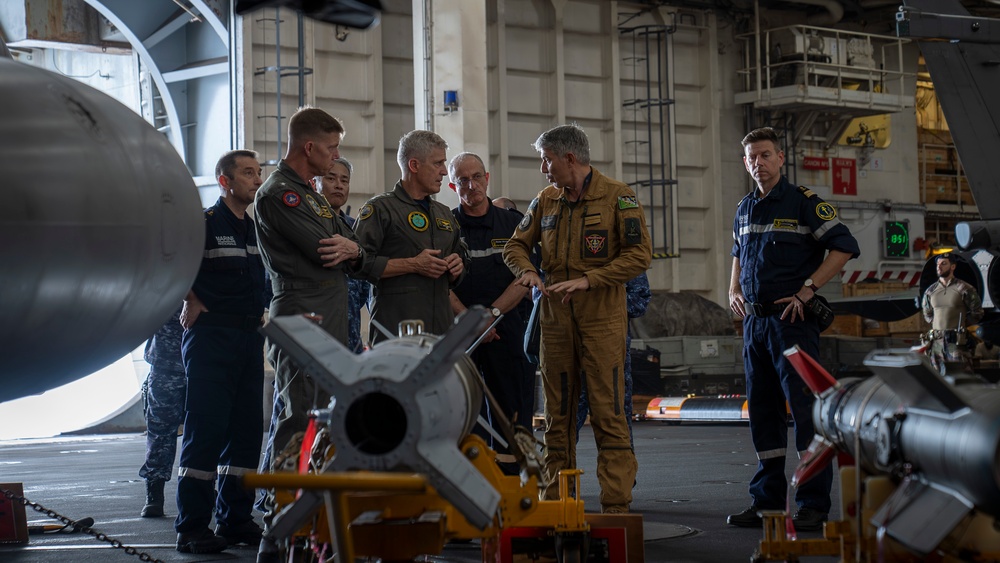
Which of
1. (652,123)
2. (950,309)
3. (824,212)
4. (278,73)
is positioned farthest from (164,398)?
(652,123)

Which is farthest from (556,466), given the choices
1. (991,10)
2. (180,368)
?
(991,10)

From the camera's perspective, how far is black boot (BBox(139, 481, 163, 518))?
5.26 meters

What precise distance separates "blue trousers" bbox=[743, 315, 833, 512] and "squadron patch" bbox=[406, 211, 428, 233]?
56.5 inches

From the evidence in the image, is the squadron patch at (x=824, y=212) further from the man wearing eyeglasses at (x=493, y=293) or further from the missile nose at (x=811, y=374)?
the missile nose at (x=811, y=374)

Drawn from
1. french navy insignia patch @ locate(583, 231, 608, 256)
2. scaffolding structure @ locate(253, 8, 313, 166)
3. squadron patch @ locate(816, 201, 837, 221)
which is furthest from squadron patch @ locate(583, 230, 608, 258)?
scaffolding structure @ locate(253, 8, 313, 166)

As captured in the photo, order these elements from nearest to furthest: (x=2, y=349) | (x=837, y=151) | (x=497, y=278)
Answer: (x=2, y=349), (x=497, y=278), (x=837, y=151)

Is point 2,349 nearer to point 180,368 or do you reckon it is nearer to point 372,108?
point 180,368

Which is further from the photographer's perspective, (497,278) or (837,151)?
(837,151)

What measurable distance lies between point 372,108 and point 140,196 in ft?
38.7

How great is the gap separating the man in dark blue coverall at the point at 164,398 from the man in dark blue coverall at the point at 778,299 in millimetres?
2787

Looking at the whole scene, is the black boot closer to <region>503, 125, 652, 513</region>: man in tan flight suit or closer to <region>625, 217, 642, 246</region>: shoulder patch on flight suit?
<region>503, 125, 652, 513</region>: man in tan flight suit

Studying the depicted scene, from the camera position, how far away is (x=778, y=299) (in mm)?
4602

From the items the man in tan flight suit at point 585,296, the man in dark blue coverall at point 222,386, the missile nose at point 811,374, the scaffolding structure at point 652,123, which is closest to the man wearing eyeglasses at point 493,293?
the man in tan flight suit at point 585,296

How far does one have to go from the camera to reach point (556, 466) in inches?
168
